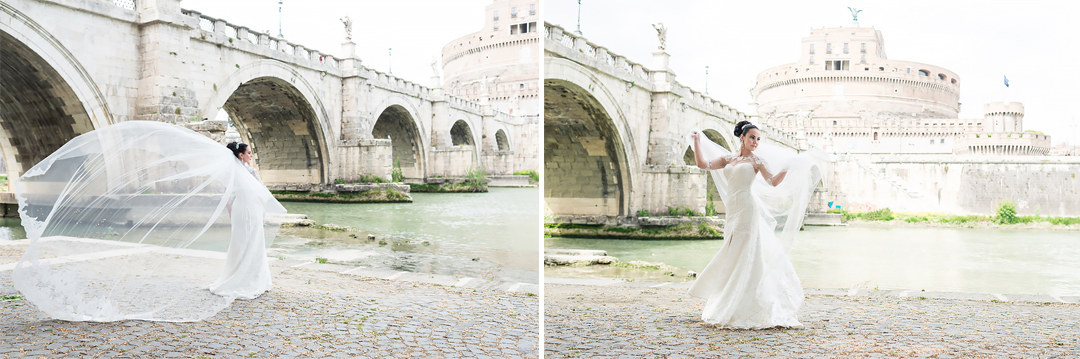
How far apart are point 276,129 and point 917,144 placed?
125 feet

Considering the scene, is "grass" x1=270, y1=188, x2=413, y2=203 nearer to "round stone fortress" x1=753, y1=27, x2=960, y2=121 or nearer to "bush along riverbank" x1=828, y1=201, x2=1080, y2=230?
"bush along riverbank" x1=828, y1=201, x2=1080, y2=230

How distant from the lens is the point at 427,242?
32.6ft

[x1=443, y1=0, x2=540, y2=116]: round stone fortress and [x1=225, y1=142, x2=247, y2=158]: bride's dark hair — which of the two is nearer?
[x1=225, y1=142, x2=247, y2=158]: bride's dark hair

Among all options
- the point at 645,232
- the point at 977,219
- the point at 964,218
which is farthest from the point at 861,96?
the point at 645,232

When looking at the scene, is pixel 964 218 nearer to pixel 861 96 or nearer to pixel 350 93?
pixel 350 93

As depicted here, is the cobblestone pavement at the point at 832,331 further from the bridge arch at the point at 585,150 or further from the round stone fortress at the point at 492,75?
the round stone fortress at the point at 492,75

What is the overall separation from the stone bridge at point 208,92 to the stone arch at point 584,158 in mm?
6524

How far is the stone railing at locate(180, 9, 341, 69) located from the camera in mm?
14878

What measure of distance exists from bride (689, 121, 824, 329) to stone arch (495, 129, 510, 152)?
34.6 meters

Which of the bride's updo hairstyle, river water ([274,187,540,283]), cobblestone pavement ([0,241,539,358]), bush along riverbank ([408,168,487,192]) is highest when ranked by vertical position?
the bride's updo hairstyle

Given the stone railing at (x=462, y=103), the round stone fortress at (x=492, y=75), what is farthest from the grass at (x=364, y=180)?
the stone railing at (x=462, y=103)

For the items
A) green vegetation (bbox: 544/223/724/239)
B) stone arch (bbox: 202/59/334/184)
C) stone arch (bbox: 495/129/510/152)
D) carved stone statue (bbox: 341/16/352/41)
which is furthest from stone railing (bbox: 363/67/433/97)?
stone arch (bbox: 495/129/510/152)

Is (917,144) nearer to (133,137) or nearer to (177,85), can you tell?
(177,85)

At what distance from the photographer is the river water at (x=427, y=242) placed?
7.12m
